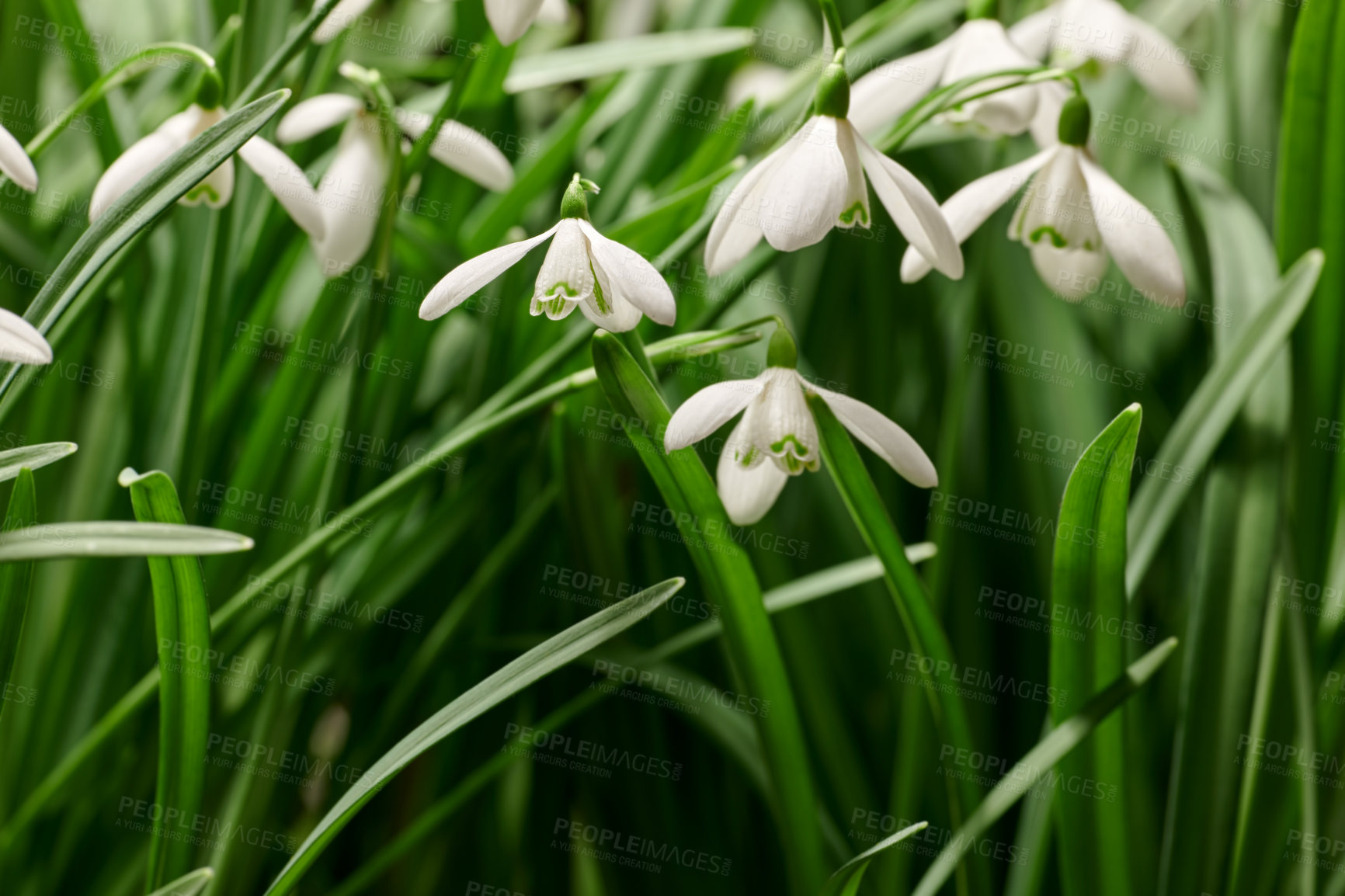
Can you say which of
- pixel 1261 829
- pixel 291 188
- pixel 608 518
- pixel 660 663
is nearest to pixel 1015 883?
pixel 1261 829

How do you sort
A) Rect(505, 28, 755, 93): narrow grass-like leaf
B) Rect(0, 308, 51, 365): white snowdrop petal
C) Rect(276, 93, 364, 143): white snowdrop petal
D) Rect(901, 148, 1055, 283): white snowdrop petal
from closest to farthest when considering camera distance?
1. Rect(0, 308, 51, 365): white snowdrop petal
2. Rect(901, 148, 1055, 283): white snowdrop petal
3. Rect(276, 93, 364, 143): white snowdrop petal
4. Rect(505, 28, 755, 93): narrow grass-like leaf

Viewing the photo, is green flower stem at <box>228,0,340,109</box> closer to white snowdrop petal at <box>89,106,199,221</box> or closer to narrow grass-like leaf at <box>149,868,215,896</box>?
white snowdrop petal at <box>89,106,199,221</box>

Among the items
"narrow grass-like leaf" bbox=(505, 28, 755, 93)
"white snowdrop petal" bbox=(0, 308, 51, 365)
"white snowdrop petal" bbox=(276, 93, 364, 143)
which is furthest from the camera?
"narrow grass-like leaf" bbox=(505, 28, 755, 93)

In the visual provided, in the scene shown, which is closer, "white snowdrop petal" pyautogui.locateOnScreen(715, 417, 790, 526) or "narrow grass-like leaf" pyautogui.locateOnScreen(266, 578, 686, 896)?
"narrow grass-like leaf" pyautogui.locateOnScreen(266, 578, 686, 896)

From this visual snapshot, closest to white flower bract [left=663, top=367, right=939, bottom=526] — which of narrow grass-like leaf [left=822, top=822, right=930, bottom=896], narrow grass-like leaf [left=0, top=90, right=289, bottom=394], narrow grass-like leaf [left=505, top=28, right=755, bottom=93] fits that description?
narrow grass-like leaf [left=822, top=822, right=930, bottom=896]

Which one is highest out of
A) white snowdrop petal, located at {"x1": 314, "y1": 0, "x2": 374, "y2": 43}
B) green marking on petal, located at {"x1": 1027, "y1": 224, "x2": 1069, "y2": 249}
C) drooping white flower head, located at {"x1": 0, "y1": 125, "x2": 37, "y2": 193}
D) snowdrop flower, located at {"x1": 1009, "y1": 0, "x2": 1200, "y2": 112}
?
white snowdrop petal, located at {"x1": 314, "y1": 0, "x2": 374, "y2": 43}

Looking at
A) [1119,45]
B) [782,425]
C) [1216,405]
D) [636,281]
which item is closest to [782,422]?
[782,425]

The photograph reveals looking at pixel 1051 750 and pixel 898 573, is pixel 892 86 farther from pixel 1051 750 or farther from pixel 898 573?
pixel 1051 750
